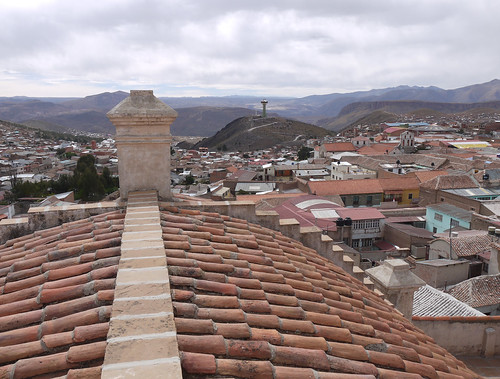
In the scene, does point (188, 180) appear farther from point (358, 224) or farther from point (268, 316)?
point (268, 316)

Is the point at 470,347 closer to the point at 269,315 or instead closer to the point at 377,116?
the point at 269,315

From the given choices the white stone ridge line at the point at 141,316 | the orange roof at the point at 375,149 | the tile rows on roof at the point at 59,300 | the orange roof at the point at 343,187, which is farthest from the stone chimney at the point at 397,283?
the orange roof at the point at 375,149

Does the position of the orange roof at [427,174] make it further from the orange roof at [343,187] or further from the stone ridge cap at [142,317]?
the stone ridge cap at [142,317]

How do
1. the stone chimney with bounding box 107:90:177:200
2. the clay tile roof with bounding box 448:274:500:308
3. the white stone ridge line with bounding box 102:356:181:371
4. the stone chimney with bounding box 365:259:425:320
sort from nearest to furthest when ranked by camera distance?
1. the white stone ridge line with bounding box 102:356:181:371
2. the stone chimney with bounding box 107:90:177:200
3. the stone chimney with bounding box 365:259:425:320
4. the clay tile roof with bounding box 448:274:500:308

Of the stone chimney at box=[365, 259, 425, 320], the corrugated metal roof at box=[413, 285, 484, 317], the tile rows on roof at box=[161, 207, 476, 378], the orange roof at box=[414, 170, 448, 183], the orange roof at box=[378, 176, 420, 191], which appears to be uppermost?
the tile rows on roof at box=[161, 207, 476, 378]

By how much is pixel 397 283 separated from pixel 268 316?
3.82 meters

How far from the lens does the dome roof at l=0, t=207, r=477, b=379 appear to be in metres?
2.26

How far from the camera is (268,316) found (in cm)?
291

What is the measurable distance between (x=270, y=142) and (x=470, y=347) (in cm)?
10157

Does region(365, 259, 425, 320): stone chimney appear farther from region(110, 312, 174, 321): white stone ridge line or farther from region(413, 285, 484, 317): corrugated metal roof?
region(110, 312, 174, 321): white stone ridge line

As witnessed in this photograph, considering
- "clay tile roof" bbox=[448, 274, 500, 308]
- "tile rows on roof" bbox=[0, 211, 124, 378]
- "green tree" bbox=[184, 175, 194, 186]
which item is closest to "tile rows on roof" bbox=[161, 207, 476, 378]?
"tile rows on roof" bbox=[0, 211, 124, 378]

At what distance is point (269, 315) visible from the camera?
2949 mm

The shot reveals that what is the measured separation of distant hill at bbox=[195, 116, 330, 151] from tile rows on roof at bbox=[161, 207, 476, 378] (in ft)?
332

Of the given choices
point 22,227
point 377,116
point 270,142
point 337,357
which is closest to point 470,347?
point 337,357
